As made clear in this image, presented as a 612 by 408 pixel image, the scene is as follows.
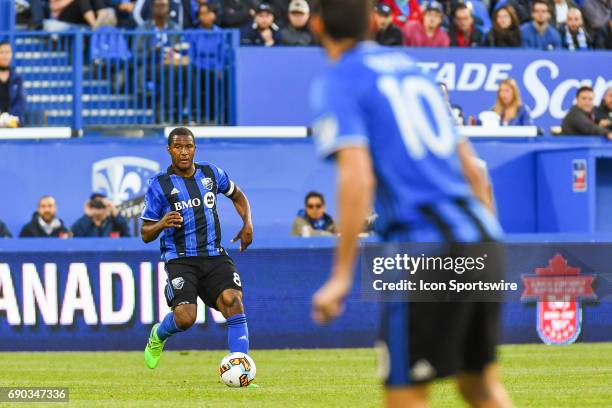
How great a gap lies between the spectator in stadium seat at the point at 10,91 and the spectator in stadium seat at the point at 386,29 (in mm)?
4764

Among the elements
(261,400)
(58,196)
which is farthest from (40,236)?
(261,400)

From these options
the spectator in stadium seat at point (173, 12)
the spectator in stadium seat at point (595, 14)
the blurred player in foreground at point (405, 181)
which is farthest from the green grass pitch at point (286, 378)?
the spectator in stadium seat at point (595, 14)

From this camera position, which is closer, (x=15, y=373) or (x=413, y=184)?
(x=413, y=184)

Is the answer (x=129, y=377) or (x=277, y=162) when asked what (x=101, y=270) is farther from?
(x=277, y=162)

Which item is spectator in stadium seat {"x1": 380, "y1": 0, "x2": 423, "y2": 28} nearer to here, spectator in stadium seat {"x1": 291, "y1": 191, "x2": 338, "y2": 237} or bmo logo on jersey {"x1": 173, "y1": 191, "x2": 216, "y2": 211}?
spectator in stadium seat {"x1": 291, "y1": 191, "x2": 338, "y2": 237}

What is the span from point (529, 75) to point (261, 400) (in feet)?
35.2

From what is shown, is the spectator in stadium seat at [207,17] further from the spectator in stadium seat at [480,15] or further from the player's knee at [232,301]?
the player's knee at [232,301]

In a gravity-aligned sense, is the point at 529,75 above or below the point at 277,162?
above

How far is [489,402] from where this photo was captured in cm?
491

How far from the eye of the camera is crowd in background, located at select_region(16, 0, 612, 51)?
61.4ft

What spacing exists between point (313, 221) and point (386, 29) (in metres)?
3.50

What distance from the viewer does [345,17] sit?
15.8 ft

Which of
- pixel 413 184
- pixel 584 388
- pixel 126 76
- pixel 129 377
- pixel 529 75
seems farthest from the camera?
pixel 529 75

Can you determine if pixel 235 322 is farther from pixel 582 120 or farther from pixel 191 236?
pixel 582 120
